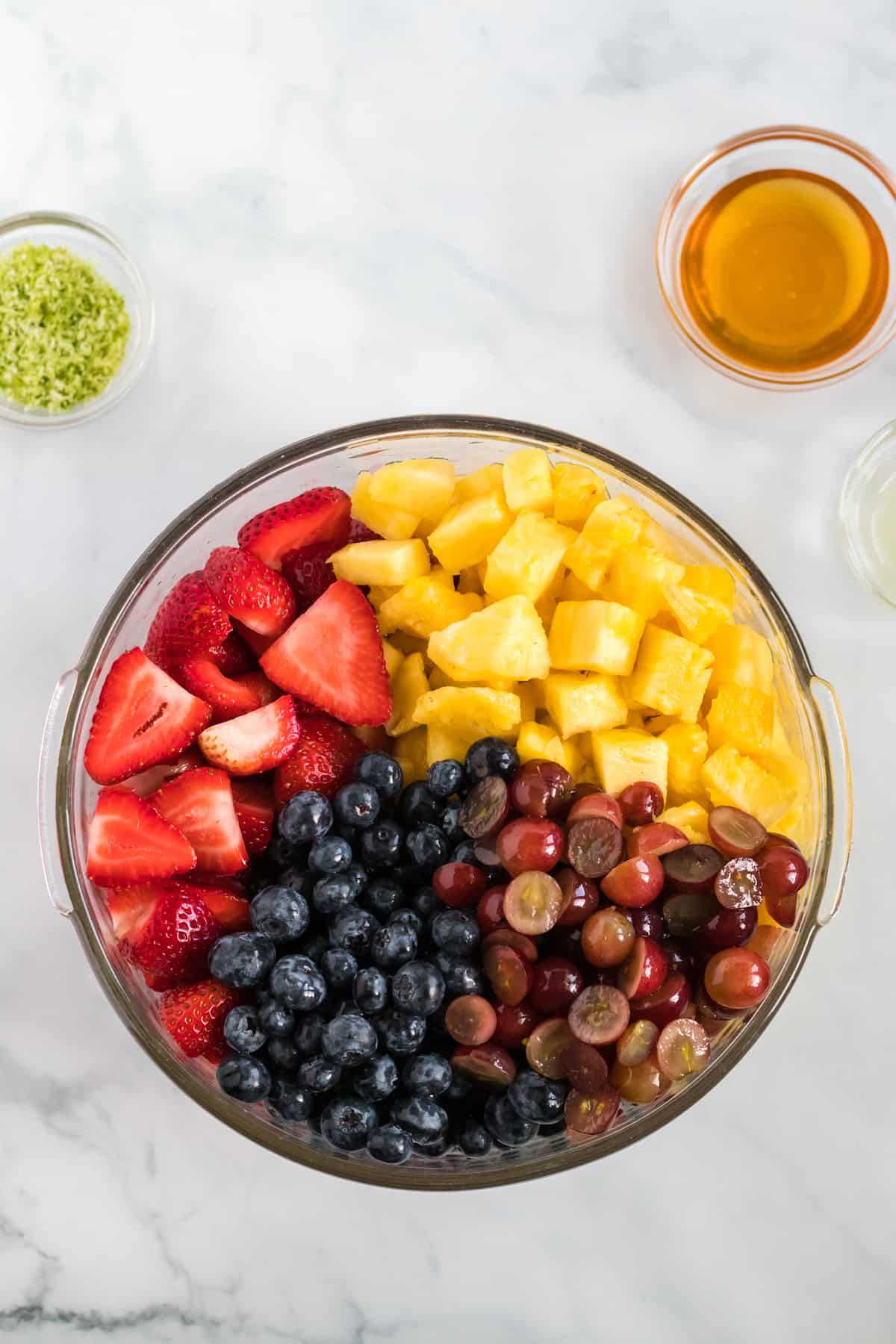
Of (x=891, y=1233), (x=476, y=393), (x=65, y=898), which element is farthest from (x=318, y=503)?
(x=891, y=1233)

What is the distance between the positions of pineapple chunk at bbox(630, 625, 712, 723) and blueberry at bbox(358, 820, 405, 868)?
305mm

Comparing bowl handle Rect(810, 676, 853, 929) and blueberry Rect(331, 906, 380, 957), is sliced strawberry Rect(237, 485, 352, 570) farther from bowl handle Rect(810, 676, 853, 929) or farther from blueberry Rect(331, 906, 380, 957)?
bowl handle Rect(810, 676, 853, 929)

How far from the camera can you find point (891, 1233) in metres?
1.58

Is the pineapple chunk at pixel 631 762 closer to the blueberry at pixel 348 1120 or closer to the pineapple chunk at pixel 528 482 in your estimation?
the pineapple chunk at pixel 528 482

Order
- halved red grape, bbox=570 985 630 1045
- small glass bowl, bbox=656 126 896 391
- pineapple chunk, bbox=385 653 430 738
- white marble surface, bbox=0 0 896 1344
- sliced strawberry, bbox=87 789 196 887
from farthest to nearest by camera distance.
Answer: small glass bowl, bbox=656 126 896 391, white marble surface, bbox=0 0 896 1344, pineapple chunk, bbox=385 653 430 738, sliced strawberry, bbox=87 789 196 887, halved red grape, bbox=570 985 630 1045

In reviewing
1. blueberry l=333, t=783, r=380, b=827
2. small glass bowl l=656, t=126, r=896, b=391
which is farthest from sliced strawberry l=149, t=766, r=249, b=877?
small glass bowl l=656, t=126, r=896, b=391

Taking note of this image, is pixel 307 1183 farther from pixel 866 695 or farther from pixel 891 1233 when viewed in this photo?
pixel 866 695

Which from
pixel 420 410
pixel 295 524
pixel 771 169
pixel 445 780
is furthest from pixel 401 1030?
pixel 771 169

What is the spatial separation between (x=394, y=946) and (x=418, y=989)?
0.17 ft

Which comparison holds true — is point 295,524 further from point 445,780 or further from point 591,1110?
point 591,1110

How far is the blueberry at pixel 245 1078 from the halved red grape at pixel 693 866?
17.9 inches

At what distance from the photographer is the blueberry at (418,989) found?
1.17m

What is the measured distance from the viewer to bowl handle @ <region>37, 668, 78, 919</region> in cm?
138

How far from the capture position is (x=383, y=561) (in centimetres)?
132
